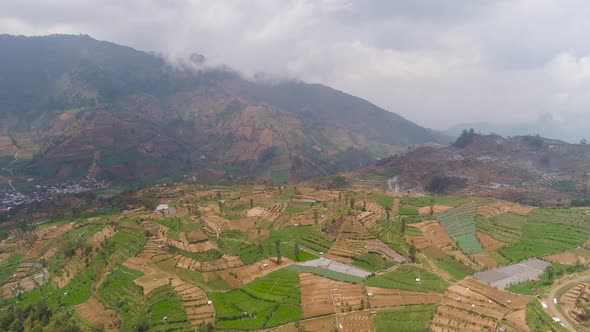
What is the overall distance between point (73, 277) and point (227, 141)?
132266 millimetres

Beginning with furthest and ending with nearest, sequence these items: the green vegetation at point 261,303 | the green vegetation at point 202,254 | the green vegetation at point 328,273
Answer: the green vegetation at point 202,254, the green vegetation at point 328,273, the green vegetation at point 261,303

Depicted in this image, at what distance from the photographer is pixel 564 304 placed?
40906mm

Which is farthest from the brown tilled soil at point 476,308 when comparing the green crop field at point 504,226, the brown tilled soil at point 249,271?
the brown tilled soil at point 249,271

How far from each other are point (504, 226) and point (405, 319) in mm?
37652

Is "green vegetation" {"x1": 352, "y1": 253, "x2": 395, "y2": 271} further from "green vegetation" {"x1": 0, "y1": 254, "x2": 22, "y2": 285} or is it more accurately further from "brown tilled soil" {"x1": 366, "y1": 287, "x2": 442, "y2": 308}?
"green vegetation" {"x1": 0, "y1": 254, "x2": 22, "y2": 285}

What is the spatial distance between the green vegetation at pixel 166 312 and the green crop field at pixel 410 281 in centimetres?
2320

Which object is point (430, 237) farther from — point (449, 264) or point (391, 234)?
point (449, 264)

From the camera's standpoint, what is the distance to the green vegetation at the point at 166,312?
131 ft

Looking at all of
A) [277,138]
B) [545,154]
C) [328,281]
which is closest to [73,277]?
[328,281]

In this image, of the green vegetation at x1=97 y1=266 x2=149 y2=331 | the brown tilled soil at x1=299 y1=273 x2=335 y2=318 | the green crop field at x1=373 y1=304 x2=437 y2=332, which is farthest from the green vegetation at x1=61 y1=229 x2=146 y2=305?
the green crop field at x1=373 y1=304 x2=437 y2=332

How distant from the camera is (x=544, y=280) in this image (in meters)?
47.0

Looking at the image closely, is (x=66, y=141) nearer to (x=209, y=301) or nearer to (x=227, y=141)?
(x=227, y=141)

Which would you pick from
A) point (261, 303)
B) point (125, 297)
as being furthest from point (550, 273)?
point (125, 297)

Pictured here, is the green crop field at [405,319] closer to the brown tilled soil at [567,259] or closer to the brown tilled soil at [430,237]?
the brown tilled soil at [430,237]
